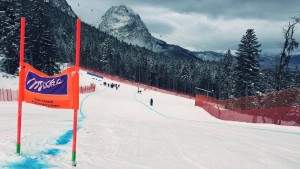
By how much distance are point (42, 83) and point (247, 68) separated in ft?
167

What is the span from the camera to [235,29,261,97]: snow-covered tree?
178 feet

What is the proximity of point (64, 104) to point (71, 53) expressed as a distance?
578ft

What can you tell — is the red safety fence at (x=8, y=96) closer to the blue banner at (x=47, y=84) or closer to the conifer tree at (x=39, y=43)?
the conifer tree at (x=39, y=43)

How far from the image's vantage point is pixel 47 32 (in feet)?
187

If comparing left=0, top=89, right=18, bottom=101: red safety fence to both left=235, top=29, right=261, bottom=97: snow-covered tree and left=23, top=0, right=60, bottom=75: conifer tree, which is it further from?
left=235, top=29, right=261, bottom=97: snow-covered tree

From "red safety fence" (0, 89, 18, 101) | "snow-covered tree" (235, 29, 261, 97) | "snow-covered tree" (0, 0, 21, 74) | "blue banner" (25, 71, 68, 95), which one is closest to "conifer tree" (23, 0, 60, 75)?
"snow-covered tree" (0, 0, 21, 74)

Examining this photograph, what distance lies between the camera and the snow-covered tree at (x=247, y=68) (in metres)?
54.4

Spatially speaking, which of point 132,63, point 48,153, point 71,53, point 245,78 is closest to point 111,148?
point 48,153

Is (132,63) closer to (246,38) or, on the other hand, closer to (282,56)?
(246,38)

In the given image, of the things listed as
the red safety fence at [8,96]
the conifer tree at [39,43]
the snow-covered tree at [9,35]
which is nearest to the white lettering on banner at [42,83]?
the red safety fence at [8,96]

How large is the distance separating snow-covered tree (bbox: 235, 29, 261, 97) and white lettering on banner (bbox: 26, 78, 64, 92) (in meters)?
49.0

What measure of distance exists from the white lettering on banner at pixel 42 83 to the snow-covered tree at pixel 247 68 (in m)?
49.0

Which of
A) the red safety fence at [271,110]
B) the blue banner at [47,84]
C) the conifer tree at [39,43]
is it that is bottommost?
the red safety fence at [271,110]

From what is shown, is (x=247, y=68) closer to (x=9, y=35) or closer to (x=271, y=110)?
(x=271, y=110)
